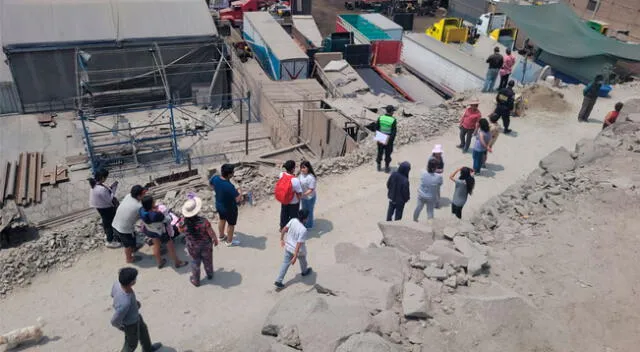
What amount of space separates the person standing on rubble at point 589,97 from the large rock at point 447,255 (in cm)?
855

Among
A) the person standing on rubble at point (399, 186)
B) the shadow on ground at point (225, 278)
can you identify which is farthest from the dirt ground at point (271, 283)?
the person standing on rubble at point (399, 186)

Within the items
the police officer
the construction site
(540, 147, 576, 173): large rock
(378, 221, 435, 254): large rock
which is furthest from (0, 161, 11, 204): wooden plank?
(540, 147, 576, 173): large rock

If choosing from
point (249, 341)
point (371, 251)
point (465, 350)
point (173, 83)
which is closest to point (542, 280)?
point (465, 350)

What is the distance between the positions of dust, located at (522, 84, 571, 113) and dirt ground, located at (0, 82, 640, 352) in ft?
17.9

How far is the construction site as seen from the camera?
5848 mm

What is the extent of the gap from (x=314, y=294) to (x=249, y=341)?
3.28 feet

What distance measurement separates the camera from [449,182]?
10539 mm

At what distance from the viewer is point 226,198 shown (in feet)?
25.6

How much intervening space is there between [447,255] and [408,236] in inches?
32.0

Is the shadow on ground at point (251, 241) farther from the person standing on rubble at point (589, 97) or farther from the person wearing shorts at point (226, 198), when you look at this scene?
the person standing on rubble at point (589, 97)

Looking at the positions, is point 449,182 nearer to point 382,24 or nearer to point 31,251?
point 31,251

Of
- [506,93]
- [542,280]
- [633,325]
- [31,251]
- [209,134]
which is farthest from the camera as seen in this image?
[209,134]

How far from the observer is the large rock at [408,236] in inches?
284

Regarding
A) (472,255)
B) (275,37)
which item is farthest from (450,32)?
(472,255)
